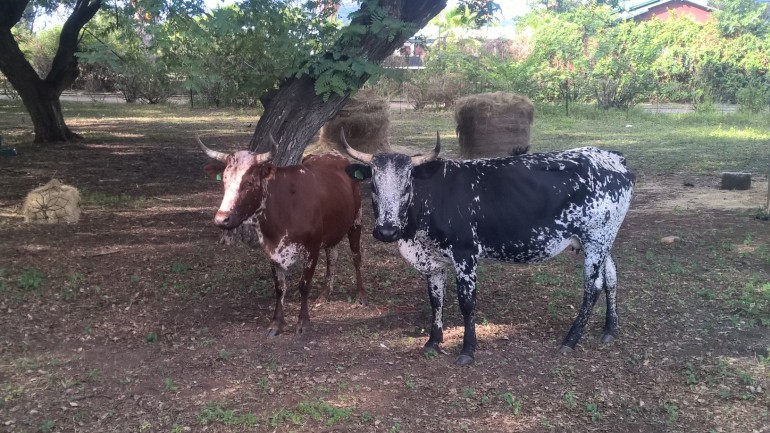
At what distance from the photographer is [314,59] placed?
7.48m

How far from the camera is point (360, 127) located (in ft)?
47.0

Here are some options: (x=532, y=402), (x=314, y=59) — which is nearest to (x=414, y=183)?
(x=532, y=402)

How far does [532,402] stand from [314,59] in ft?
15.3

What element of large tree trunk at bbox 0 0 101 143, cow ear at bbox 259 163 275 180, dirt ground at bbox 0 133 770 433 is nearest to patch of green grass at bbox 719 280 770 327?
dirt ground at bbox 0 133 770 433

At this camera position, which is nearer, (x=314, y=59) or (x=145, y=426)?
(x=145, y=426)

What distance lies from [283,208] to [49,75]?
40.7ft

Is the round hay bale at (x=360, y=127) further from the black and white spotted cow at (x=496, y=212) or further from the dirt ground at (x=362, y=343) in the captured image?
the black and white spotted cow at (x=496, y=212)

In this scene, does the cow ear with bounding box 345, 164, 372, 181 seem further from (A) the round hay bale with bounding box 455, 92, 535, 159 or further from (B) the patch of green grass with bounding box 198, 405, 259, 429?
(A) the round hay bale with bounding box 455, 92, 535, 159

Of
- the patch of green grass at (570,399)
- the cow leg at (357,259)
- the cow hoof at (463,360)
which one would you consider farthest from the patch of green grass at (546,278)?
the patch of green grass at (570,399)

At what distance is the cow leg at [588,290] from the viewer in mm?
5223

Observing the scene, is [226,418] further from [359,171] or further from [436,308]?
[359,171]

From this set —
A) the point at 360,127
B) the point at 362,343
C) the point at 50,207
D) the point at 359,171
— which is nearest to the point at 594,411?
the point at 362,343

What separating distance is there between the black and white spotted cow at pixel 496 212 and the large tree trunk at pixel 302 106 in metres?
2.95

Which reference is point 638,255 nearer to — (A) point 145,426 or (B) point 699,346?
(B) point 699,346
